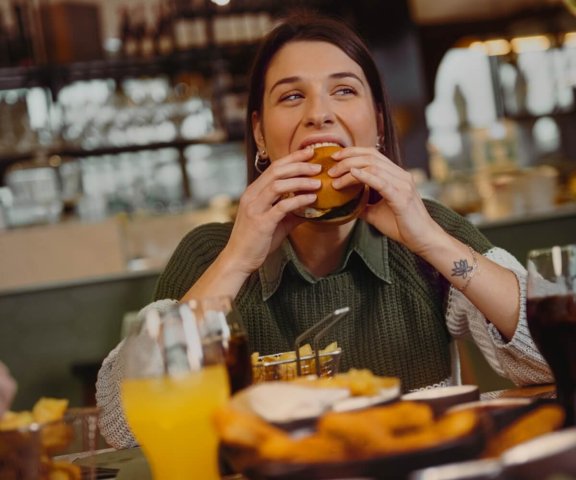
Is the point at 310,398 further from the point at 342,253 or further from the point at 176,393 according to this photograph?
the point at 342,253

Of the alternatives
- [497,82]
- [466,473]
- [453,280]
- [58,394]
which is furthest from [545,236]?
[497,82]

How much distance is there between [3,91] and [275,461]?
19.6 ft

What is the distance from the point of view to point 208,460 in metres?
0.90

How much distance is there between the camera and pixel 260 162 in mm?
2041

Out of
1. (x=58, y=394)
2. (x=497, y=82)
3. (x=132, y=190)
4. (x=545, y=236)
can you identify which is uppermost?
(x=497, y=82)

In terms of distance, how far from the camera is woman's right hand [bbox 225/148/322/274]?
1577mm

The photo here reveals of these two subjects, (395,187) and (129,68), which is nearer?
(395,187)

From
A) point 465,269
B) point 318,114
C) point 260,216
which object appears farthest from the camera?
point 318,114

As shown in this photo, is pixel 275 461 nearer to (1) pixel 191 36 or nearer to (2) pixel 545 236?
(2) pixel 545 236

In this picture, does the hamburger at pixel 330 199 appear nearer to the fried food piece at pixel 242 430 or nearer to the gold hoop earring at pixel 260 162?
the gold hoop earring at pixel 260 162

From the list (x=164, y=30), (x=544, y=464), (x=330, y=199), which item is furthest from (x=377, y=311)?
(x=164, y=30)

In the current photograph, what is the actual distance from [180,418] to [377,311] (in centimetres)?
98

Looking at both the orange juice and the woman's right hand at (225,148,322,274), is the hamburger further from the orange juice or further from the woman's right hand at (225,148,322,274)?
the orange juice

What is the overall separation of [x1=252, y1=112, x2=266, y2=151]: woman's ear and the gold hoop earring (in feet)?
0.04
